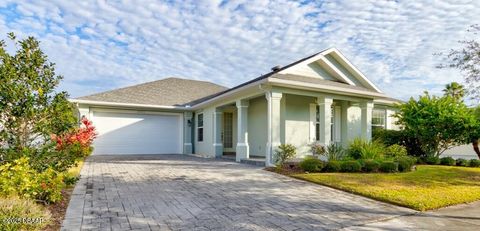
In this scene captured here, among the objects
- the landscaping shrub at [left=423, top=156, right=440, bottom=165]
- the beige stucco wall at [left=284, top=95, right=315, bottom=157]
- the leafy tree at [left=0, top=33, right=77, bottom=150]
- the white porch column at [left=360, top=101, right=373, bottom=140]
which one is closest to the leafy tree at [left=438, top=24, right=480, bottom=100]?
the white porch column at [left=360, top=101, right=373, bottom=140]

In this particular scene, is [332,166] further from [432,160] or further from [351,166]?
[432,160]

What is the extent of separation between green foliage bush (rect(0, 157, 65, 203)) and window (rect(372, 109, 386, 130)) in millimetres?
16498

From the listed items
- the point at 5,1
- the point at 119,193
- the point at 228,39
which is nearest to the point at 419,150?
the point at 228,39

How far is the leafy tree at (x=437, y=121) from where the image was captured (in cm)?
1324

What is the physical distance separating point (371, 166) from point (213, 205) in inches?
254

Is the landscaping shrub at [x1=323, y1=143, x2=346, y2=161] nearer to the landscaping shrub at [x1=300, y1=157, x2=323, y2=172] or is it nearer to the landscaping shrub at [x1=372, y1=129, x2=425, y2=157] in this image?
the landscaping shrub at [x1=300, y1=157, x2=323, y2=172]

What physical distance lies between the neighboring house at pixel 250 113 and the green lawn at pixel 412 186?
11.2ft

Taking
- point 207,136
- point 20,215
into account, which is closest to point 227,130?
point 207,136

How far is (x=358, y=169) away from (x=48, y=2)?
10919 millimetres

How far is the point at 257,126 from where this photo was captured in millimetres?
15016

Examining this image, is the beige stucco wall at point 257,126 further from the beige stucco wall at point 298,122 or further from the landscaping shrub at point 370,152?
the landscaping shrub at point 370,152

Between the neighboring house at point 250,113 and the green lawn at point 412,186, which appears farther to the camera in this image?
the neighboring house at point 250,113

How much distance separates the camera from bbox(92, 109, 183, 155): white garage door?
17.2 meters

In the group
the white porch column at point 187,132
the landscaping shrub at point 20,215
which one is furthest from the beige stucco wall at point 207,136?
the landscaping shrub at point 20,215
